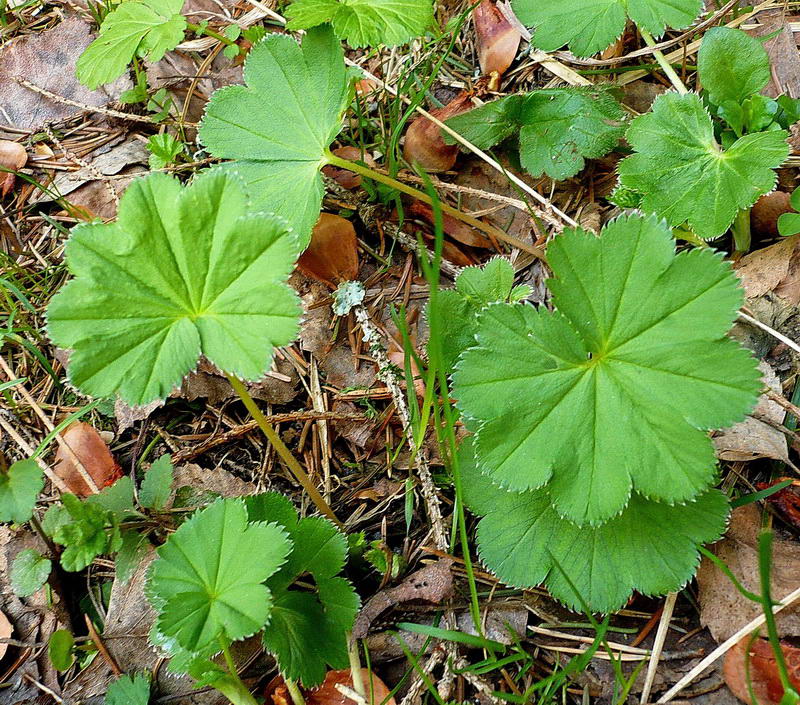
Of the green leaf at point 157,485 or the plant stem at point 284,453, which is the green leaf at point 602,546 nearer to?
the plant stem at point 284,453

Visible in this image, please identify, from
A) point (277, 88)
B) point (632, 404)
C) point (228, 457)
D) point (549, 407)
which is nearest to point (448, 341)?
point (549, 407)

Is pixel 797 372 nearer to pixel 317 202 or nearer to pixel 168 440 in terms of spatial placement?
pixel 317 202

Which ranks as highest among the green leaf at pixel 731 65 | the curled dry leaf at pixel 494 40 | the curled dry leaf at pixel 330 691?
the curled dry leaf at pixel 494 40

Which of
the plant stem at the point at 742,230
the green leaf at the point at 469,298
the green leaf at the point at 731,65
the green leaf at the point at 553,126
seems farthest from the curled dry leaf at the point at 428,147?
the plant stem at the point at 742,230

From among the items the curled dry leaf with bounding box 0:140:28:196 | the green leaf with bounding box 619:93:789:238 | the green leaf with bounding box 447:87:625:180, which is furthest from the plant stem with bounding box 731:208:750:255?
the curled dry leaf with bounding box 0:140:28:196

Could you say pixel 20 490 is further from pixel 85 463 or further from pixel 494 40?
pixel 494 40
